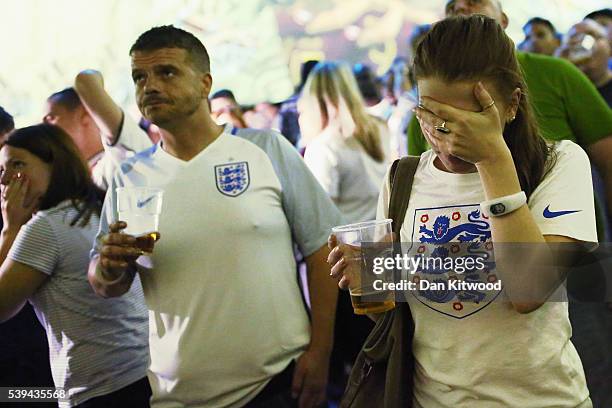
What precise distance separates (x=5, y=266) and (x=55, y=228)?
177 mm

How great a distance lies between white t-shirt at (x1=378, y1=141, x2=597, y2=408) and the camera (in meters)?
1.17

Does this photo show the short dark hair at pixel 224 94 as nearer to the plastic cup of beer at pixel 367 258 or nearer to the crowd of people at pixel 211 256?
the crowd of people at pixel 211 256

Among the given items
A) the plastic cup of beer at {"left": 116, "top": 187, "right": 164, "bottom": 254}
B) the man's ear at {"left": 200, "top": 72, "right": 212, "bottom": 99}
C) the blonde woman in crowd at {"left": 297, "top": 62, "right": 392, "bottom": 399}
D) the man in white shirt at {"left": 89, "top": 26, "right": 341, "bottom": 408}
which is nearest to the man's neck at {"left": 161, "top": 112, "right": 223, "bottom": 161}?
the man in white shirt at {"left": 89, "top": 26, "right": 341, "bottom": 408}

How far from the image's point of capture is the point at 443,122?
113 cm

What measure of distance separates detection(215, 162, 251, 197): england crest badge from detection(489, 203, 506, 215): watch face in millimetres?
1019

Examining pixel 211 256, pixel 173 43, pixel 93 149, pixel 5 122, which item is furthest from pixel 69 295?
pixel 5 122

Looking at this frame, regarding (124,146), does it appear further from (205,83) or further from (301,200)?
(301,200)

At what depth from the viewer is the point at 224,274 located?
6.42ft

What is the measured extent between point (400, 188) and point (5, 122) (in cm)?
221

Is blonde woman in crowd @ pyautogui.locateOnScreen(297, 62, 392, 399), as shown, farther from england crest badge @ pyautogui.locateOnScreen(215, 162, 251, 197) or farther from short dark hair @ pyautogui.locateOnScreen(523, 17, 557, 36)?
short dark hair @ pyautogui.locateOnScreen(523, 17, 557, 36)

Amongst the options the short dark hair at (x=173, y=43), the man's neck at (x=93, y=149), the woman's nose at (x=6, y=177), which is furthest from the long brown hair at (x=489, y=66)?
the man's neck at (x=93, y=149)

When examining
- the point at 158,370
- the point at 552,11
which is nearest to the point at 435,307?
the point at 158,370

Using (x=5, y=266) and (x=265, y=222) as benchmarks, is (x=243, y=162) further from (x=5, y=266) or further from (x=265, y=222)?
(x=5, y=266)

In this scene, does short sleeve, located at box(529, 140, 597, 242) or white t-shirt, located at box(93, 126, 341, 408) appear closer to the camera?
short sleeve, located at box(529, 140, 597, 242)
